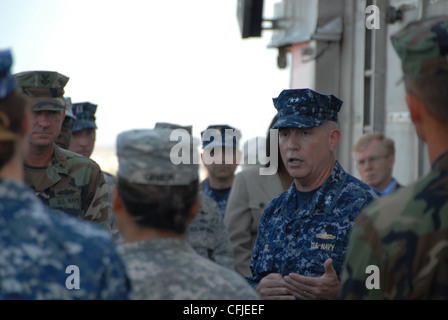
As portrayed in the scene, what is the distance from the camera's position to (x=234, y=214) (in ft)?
16.8

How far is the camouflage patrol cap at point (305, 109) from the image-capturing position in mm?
3824

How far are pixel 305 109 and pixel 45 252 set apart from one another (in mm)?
2349

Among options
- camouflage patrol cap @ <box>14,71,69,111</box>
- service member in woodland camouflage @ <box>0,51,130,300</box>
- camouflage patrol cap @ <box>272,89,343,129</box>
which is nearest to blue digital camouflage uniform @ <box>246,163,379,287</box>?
camouflage patrol cap @ <box>272,89,343,129</box>

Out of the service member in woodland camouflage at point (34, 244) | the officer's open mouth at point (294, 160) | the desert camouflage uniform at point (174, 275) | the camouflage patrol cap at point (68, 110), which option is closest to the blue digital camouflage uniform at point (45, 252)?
the service member in woodland camouflage at point (34, 244)

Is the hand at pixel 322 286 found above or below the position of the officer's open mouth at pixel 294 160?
below

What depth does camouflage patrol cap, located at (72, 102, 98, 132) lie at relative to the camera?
6.58 meters

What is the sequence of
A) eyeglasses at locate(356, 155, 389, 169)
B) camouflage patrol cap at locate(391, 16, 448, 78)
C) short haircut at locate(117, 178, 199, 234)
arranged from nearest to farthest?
camouflage patrol cap at locate(391, 16, 448, 78) < short haircut at locate(117, 178, 199, 234) < eyeglasses at locate(356, 155, 389, 169)

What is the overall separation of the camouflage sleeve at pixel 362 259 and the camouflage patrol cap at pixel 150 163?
0.60 m

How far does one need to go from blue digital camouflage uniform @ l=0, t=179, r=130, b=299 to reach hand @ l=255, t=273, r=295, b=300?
162 centimetres

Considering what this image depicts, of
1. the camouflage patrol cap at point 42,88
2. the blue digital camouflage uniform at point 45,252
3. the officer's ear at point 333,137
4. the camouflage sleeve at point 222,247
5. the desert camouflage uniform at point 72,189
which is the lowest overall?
the camouflage sleeve at point 222,247

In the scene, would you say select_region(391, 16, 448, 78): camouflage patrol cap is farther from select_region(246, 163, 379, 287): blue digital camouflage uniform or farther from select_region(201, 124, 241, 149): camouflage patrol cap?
select_region(201, 124, 241, 149): camouflage patrol cap

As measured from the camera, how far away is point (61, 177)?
4297 mm

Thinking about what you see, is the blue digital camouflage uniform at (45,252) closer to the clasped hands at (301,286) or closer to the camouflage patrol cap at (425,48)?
the camouflage patrol cap at (425,48)
